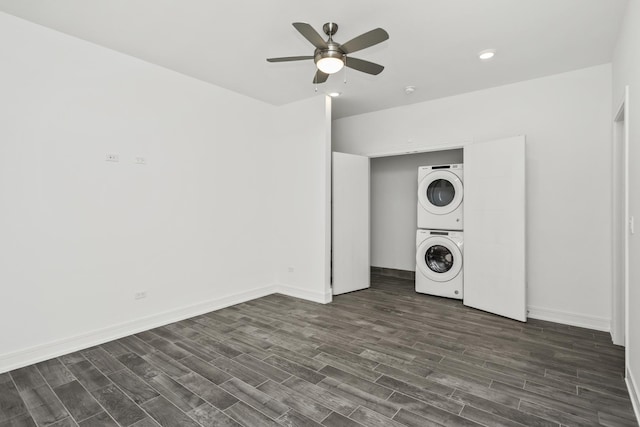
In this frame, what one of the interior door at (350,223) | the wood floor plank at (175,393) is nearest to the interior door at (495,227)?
the interior door at (350,223)

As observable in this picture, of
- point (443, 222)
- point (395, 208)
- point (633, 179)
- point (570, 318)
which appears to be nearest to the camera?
point (633, 179)

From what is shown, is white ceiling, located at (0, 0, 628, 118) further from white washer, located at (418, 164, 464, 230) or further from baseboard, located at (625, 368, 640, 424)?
baseboard, located at (625, 368, 640, 424)

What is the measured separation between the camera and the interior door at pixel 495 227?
3.69m

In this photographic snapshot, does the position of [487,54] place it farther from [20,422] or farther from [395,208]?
[20,422]

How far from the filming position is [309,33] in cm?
216

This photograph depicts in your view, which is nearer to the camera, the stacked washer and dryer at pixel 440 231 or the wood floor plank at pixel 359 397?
the wood floor plank at pixel 359 397

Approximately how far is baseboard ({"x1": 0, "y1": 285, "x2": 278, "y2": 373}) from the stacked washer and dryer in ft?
8.70

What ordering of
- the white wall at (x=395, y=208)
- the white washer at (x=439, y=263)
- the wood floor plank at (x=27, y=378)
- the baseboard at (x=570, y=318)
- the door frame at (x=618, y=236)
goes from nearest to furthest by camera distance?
the wood floor plank at (x=27, y=378)
the door frame at (x=618, y=236)
the baseboard at (x=570, y=318)
the white washer at (x=439, y=263)
the white wall at (x=395, y=208)

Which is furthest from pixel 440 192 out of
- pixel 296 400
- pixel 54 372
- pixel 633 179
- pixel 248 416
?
pixel 54 372

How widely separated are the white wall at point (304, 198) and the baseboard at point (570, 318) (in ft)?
8.10

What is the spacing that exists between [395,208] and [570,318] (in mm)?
2968

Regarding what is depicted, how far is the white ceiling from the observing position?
2.45 metres

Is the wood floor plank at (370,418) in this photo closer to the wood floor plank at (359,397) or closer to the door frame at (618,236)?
the wood floor plank at (359,397)

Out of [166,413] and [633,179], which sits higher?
[633,179]
